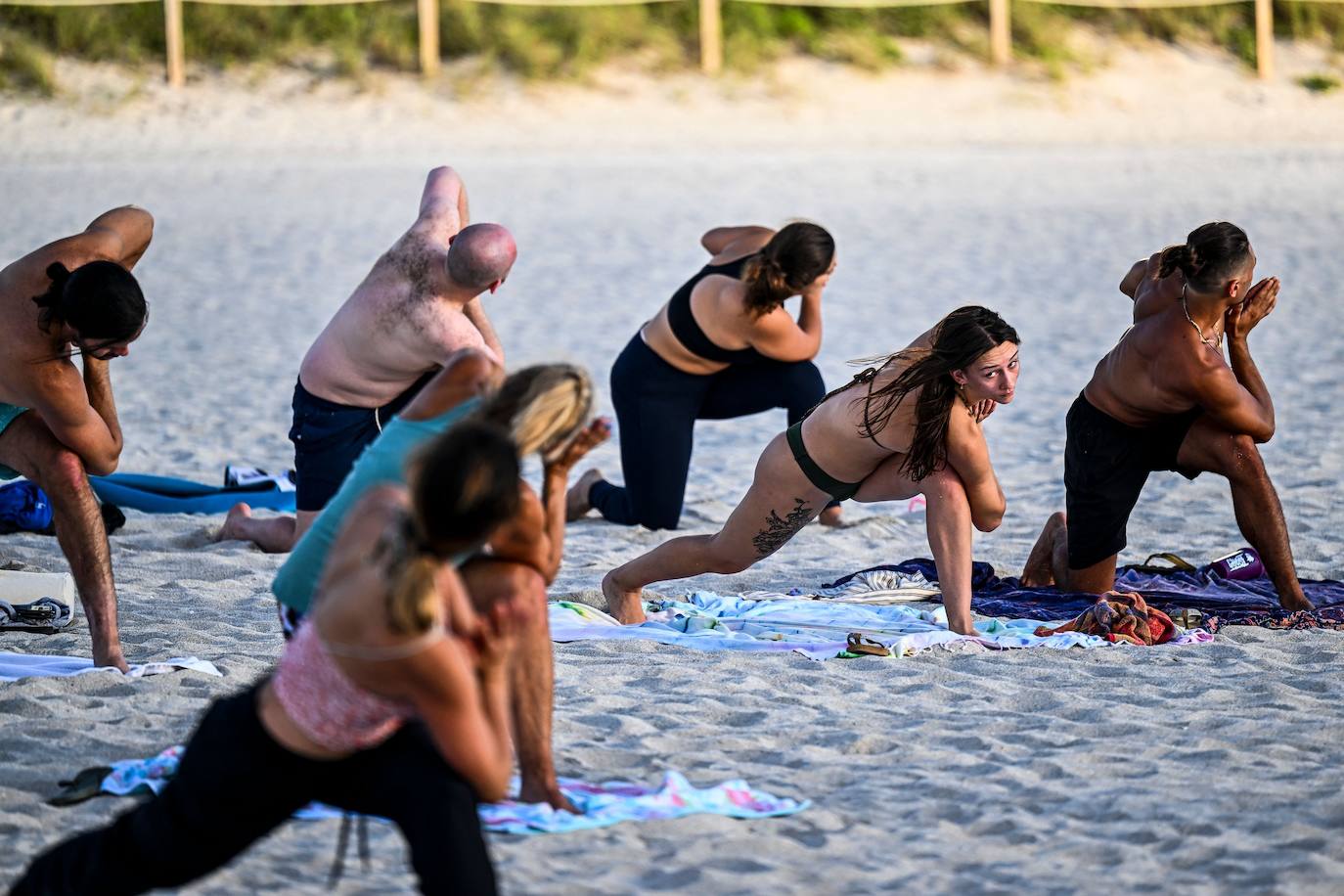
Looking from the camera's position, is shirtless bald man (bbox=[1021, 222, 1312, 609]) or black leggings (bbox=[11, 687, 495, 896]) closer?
black leggings (bbox=[11, 687, 495, 896])

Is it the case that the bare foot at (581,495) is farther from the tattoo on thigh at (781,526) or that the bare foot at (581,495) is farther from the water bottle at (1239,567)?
the water bottle at (1239,567)

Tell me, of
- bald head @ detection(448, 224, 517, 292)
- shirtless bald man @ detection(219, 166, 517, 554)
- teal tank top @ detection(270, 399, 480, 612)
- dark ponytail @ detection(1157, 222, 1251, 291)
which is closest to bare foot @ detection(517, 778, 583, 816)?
teal tank top @ detection(270, 399, 480, 612)

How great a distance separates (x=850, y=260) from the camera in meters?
14.7

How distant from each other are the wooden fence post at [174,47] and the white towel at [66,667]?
17957 millimetres

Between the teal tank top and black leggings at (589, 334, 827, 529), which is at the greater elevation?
the teal tank top

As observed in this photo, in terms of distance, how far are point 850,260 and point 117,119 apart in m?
10.8

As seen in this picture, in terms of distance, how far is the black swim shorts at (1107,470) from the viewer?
6.03 m

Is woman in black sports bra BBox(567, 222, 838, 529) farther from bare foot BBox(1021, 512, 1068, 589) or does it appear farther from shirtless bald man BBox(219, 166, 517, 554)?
bare foot BBox(1021, 512, 1068, 589)

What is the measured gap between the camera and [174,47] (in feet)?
71.8

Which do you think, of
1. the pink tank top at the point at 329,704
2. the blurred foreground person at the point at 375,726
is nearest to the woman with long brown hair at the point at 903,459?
the blurred foreground person at the point at 375,726

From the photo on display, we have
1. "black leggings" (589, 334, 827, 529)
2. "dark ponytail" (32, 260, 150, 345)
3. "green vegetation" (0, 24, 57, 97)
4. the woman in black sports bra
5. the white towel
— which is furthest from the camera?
"green vegetation" (0, 24, 57, 97)

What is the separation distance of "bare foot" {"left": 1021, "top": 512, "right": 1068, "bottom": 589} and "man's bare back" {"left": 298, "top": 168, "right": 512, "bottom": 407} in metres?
2.22

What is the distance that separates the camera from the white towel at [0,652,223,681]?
5008 mm

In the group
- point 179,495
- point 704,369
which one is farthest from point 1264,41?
point 179,495
